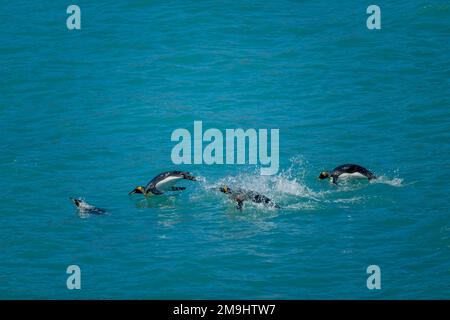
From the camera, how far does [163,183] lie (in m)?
31.7

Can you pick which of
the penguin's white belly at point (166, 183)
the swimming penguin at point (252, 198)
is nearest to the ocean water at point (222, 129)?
the swimming penguin at point (252, 198)

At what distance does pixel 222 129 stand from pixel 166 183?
6.12m

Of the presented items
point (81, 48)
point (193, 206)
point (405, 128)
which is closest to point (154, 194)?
point (193, 206)

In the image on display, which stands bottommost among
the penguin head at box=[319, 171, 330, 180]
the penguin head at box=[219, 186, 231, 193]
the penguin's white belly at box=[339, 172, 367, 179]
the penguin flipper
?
A: the penguin head at box=[219, 186, 231, 193]

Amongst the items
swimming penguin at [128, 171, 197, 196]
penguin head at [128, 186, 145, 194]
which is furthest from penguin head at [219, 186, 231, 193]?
penguin head at [128, 186, 145, 194]

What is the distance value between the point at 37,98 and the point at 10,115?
1643mm

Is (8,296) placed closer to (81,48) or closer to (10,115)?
(10,115)

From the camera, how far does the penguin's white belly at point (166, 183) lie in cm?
3167

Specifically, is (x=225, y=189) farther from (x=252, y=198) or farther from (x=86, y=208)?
(x=86, y=208)

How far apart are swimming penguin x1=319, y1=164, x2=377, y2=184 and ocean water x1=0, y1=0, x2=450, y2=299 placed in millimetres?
384

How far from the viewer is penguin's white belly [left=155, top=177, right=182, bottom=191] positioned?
3167 cm

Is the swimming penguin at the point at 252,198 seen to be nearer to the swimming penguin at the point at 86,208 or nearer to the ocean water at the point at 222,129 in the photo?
the ocean water at the point at 222,129

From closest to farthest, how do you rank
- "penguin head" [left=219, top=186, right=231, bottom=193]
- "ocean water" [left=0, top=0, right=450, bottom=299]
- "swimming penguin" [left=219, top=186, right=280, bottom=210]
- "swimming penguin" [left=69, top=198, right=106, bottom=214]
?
"ocean water" [left=0, top=0, right=450, bottom=299]
"swimming penguin" [left=219, top=186, right=280, bottom=210]
"swimming penguin" [left=69, top=198, right=106, bottom=214]
"penguin head" [left=219, top=186, right=231, bottom=193]

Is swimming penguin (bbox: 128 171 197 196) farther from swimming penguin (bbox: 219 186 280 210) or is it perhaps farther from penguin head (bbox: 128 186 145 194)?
swimming penguin (bbox: 219 186 280 210)
